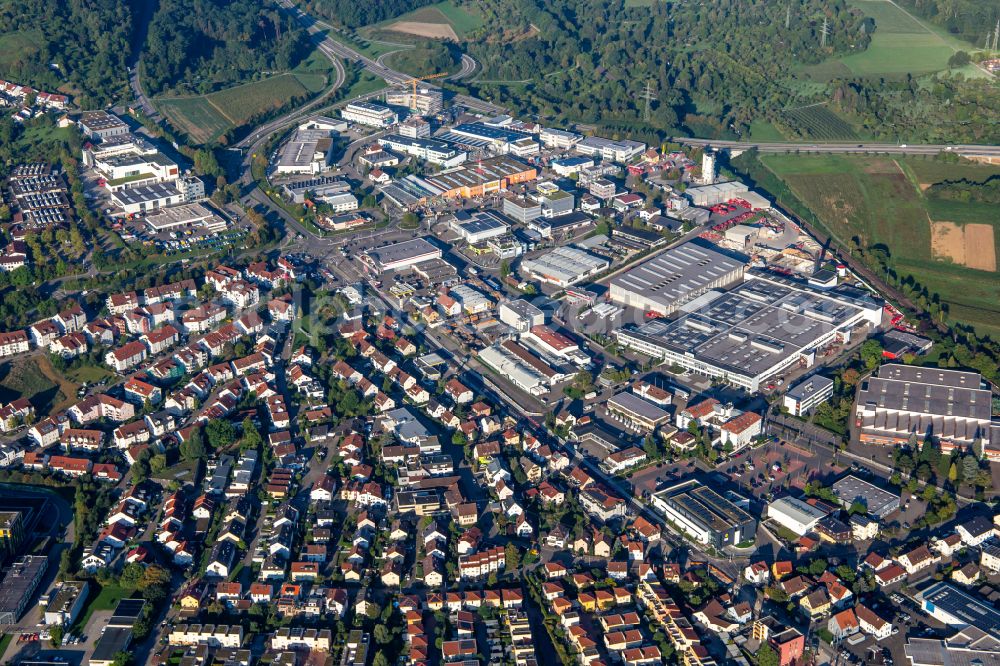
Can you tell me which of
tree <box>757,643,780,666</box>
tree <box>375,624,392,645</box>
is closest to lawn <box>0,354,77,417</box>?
tree <box>375,624,392,645</box>

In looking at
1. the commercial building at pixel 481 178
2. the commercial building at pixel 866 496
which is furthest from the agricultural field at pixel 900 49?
the commercial building at pixel 866 496

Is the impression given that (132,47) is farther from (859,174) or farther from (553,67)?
(859,174)

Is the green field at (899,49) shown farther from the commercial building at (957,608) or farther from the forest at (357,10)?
the commercial building at (957,608)

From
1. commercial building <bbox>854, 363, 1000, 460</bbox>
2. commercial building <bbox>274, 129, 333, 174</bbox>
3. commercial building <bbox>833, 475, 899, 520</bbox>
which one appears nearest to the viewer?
commercial building <bbox>833, 475, 899, 520</bbox>

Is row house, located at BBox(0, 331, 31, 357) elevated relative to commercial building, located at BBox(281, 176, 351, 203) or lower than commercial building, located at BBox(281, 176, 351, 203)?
lower

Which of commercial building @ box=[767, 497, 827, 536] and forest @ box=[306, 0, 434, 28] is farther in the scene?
forest @ box=[306, 0, 434, 28]

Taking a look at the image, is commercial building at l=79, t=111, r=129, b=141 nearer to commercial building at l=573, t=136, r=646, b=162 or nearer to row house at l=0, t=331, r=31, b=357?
row house at l=0, t=331, r=31, b=357

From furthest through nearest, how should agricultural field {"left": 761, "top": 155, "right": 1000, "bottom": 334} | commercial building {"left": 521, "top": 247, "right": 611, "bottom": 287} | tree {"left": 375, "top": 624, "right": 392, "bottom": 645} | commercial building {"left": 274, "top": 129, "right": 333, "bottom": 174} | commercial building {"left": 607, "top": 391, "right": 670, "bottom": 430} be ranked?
commercial building {"left": 274, "top": 129, "right": 333, "bottom": 174}
commercial building {"left": 521, "top": 247, "right": 611, "bottom": 287}
agricultural field {"left": 761, "top": 155, "right": 1000, "bottom": 334}
commercial building {"left": 607, "top": 391, "right": 670, "bottom": 430}
tree {"left": 375, "top": 624, "right": 392, "bottom": 645}
